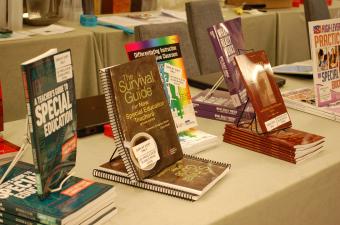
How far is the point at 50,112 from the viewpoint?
1010mm

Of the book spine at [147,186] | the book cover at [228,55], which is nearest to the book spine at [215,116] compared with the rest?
the book cover at [228,55]

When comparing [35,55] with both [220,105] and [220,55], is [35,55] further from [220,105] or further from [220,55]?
[220,55]

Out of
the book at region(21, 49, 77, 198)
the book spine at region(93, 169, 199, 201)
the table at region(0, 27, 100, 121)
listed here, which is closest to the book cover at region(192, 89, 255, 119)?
the book spine at region(93, 169, 199, 201)

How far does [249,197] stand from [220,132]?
0.42m

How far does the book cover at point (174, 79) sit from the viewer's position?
1394mm

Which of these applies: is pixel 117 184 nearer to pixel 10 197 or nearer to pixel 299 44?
pixel 10 197

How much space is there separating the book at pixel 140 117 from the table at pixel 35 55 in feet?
4.39

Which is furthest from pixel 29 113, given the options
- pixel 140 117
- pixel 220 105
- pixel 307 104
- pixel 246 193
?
pixel 307 104

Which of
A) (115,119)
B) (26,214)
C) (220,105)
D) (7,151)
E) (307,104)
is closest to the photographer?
(26,214)

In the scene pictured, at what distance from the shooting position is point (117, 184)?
3.95 feet

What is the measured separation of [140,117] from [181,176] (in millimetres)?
161

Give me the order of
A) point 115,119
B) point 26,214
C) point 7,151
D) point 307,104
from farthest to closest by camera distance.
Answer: point 307,104, point 7,151, point 115,119, point 26,214

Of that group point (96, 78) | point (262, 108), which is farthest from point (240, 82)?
point (96, 78)

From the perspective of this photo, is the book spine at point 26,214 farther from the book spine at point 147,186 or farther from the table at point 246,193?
the book spine at point 147,186
